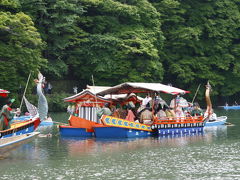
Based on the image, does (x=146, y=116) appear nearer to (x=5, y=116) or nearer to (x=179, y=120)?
(x=179, y=120)

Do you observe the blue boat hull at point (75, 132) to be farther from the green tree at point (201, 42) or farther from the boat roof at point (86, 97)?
the green tree at point (201, 42)

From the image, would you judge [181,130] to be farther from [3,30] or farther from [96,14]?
[96,14]

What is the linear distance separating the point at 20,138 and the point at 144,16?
139 ft

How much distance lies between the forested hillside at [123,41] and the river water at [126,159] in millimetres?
19902

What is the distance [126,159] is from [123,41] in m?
37.7

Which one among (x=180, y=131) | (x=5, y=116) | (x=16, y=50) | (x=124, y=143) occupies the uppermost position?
(x=16, y=50)

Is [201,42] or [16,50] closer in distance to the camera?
[16,50]

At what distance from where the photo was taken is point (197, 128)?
37.0 meters


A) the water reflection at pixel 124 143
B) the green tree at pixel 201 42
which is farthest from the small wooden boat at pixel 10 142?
the green tree at pixel 201 42

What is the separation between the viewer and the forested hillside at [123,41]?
5081 cm

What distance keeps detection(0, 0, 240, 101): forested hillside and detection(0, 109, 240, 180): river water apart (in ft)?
65.3

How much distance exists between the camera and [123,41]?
60656mm

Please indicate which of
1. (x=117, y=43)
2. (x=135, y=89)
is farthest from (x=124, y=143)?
(x=117, y=43)

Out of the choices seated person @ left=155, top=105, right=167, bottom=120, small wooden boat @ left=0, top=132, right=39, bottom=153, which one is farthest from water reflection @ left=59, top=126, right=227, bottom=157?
small wooden boat @ left=0, top=132, right=39, bottom=153
